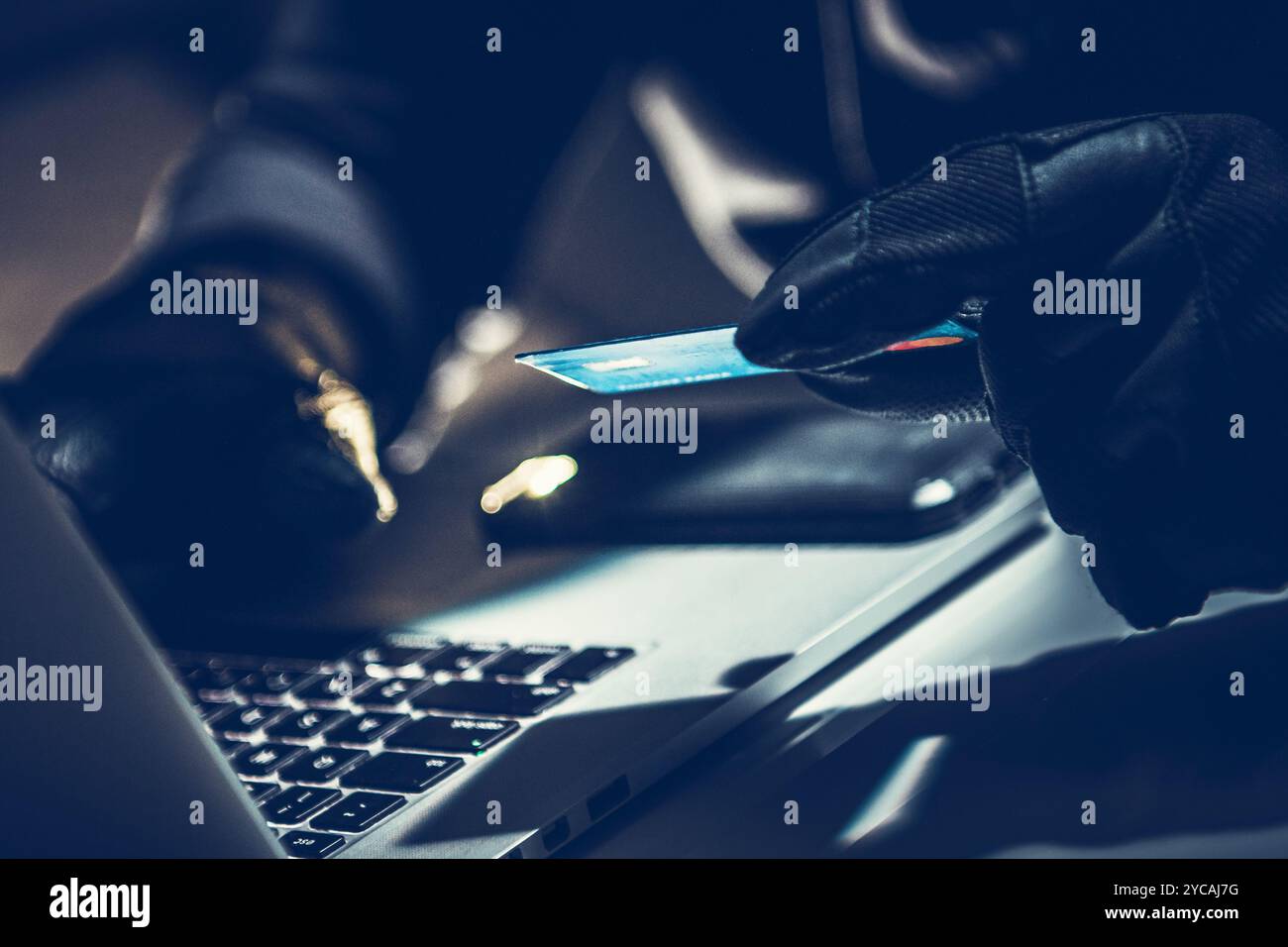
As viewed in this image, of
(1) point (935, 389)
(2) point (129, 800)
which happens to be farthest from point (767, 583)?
(2) point (129, 800)

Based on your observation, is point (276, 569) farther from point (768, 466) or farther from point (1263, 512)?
point (1263, 512)

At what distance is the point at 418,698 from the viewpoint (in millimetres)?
397

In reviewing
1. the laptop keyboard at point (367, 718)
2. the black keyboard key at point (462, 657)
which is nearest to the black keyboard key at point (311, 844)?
the laptop keyboard at point (367, 718)

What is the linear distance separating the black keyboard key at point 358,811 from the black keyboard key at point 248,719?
0.09 meters

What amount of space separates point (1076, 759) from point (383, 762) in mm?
188

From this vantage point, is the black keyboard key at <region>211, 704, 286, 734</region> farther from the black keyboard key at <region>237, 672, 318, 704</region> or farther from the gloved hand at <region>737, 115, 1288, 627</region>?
the gloved hand at <region>737, 115, 1288, 627</region>

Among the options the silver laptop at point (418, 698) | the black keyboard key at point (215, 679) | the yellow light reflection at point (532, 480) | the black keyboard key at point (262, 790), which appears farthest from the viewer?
the yellow light reflection at point (532, 480)

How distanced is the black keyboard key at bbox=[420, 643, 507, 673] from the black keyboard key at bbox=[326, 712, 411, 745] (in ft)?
0.12

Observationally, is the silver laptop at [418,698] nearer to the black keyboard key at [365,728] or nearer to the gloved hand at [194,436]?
the black keyboard key at [365,728]

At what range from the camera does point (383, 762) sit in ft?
1.15

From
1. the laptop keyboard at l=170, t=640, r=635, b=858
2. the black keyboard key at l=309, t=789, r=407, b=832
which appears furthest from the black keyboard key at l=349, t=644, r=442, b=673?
the black keyboard key at l=309, t=789, r=407, b=832

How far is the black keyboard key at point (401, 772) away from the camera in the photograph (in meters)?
0.34

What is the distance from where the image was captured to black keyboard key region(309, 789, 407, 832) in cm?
32

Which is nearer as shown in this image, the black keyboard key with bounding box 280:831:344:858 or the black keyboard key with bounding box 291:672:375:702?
the black keyboard key with bounding box 280:831:344:858
